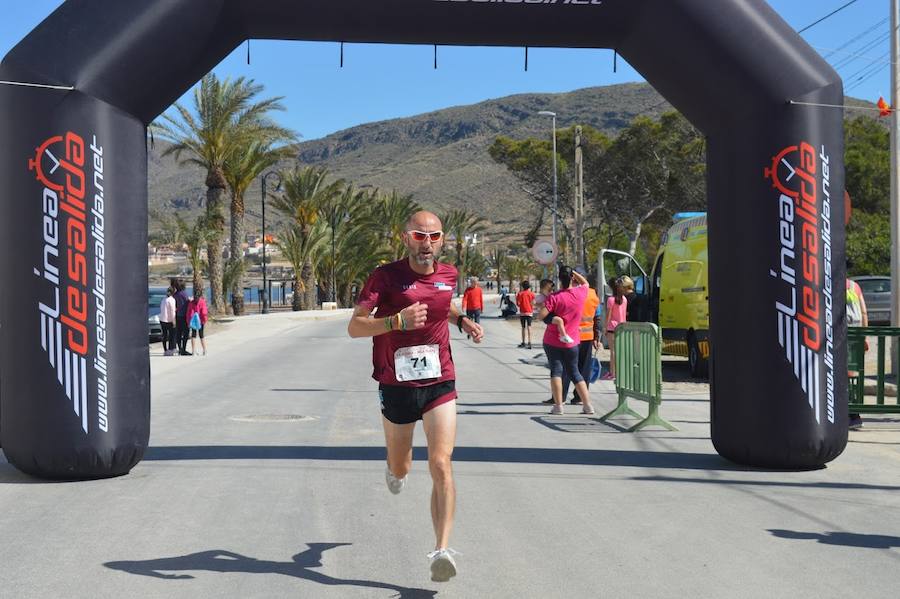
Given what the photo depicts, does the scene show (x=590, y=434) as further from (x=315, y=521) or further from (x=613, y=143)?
(x=613, y=143)

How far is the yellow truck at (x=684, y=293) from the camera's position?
17.8 meters

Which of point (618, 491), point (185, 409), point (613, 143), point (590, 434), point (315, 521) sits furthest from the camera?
point (613, 143)

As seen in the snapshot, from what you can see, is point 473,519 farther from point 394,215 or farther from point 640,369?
point 394,215

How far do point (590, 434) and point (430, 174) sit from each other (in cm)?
18244

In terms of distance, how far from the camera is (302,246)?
5706cm

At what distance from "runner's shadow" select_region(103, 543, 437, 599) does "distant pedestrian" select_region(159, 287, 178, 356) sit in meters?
18.6

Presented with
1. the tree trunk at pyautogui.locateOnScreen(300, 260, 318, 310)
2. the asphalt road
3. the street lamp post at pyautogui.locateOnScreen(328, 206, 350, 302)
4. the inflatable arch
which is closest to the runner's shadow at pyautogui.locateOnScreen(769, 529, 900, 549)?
the asphalt road

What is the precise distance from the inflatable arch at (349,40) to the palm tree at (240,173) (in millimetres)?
37139

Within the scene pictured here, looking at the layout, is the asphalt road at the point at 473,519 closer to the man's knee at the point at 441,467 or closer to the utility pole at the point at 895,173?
the man's knee at the point at 441,467

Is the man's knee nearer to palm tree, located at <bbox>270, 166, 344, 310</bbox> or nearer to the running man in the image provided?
the running man

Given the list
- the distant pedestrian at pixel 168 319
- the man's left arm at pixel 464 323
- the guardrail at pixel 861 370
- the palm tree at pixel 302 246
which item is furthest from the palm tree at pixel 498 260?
the man's left arm at pixel 464 323

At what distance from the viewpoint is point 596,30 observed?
29.2ft

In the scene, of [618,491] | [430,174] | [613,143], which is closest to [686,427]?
[618,491]

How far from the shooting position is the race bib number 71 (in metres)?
5.40
